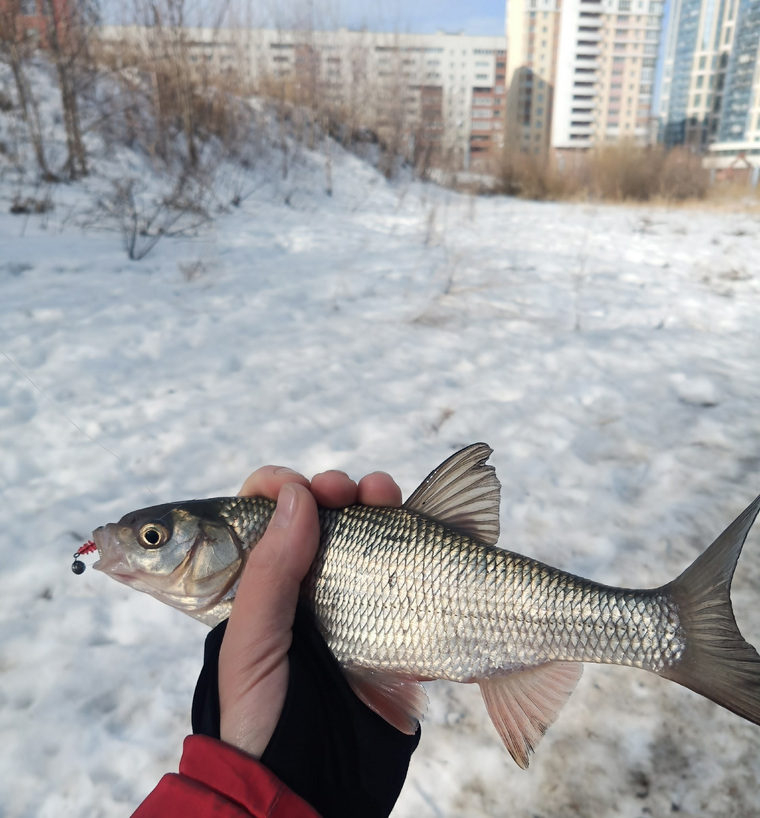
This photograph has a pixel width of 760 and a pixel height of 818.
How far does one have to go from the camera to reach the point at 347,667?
1312 millimetres

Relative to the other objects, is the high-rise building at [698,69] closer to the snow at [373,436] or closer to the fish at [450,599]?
the snow at [373,436]

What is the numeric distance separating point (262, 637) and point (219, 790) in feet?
0.93

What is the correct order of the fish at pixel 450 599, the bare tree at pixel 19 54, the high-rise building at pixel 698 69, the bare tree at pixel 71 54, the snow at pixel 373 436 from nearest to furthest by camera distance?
the fish at pixel 450 599
the snow at pixel 373 436
the bare tree at pixel 19 54
the bare tree at pixel 71 54
the high-rise building at pixel 698 69

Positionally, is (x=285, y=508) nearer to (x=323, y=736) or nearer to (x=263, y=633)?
(x=263, y=633)

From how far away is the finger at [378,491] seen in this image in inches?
65.7

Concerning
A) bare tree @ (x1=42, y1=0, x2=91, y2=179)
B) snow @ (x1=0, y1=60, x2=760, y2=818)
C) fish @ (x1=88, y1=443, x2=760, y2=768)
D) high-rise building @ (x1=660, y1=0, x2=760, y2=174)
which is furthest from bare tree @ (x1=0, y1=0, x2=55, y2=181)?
high-rise building @ (x1=660, y1=0, x2=760, y2=174)

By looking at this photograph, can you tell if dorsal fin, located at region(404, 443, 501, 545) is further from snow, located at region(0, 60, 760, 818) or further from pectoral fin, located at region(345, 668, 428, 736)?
snow, located at region(0, 60, 760, 818)

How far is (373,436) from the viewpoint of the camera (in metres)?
3.51

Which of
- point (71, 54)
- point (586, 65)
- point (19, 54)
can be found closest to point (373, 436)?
point (19, 54)

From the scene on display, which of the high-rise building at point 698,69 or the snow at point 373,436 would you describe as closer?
the snow at point 373,436

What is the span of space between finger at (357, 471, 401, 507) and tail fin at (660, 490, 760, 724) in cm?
77

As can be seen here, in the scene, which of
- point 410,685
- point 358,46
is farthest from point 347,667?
point 358,46

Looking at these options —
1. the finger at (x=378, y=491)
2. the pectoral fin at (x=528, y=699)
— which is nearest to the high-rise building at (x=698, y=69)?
the finger at (x=378, y=491)

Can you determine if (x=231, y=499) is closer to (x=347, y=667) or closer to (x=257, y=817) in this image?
(x=347, y=667)
